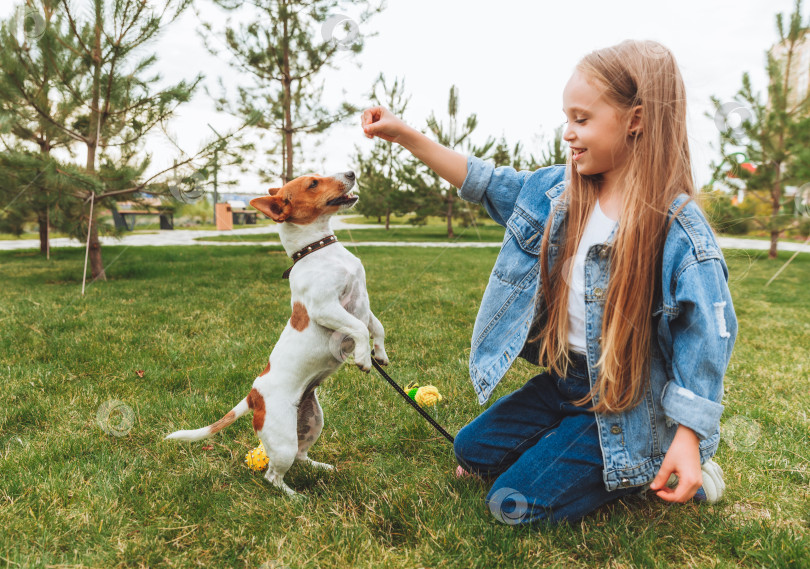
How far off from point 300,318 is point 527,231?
924 mm

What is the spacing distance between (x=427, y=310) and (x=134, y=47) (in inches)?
208

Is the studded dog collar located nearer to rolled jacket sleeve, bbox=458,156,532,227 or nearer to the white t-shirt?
rolled jacket sleeve, bbox=458,156,532,227

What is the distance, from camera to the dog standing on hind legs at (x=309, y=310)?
184 centimetres

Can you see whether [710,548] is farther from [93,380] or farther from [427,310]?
[427,310]

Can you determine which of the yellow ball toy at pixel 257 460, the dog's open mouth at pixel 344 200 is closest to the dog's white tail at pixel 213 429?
the yellow ball toy at pixel 257 460

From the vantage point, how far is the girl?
1650 millimetres

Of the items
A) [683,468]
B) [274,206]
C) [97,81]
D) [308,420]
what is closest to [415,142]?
[274,206]

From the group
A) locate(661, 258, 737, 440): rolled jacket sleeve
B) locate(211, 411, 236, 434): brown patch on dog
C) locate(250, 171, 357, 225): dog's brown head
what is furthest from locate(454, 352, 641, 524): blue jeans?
locate(250, 171, 357, 225): dog's brown head

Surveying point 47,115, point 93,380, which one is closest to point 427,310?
point 93,380

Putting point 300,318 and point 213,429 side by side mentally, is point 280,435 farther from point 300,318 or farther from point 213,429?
point 300,318

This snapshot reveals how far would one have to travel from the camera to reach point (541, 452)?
204 centimetres

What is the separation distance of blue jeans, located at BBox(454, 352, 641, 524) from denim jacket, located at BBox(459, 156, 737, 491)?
Answer: 13cm

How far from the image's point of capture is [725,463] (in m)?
2.40

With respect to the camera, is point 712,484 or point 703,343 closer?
point 703,343
